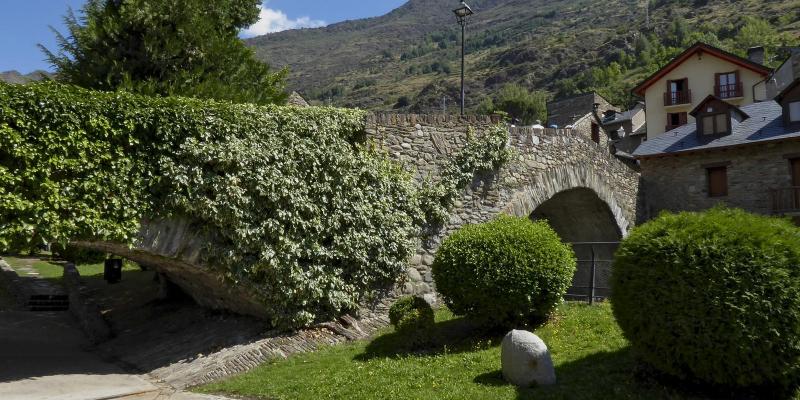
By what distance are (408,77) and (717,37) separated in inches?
2767

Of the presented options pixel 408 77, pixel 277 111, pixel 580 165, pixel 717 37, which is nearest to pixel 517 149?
pixel 580 165

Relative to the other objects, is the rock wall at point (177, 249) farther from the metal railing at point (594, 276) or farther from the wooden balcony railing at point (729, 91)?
the wooden balcony railing at point (729, 91)

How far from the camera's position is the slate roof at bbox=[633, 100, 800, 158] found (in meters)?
19.9

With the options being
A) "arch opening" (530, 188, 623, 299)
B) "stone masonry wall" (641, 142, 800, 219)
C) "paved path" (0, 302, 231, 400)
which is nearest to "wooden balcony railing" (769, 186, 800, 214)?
"stone masonry wall" (641, 142, 800, 219)

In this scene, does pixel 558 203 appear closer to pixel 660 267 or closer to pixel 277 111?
pixel 277 111

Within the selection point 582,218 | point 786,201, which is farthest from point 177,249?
point 786,201

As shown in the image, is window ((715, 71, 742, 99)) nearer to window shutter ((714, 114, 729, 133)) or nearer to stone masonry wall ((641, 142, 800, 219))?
window shutter ((714, 114, 729, 133))

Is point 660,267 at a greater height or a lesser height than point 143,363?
greater

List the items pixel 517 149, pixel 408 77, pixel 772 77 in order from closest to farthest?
pixel 517 149 < pixel 772 77 < pixel 408 77

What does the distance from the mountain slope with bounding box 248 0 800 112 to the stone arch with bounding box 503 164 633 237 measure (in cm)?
4990

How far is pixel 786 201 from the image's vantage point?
64.5 feet

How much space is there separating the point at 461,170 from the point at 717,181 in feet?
44.0

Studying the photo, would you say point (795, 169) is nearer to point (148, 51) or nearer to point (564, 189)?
point (564, 189)

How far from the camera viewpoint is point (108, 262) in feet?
63.2
